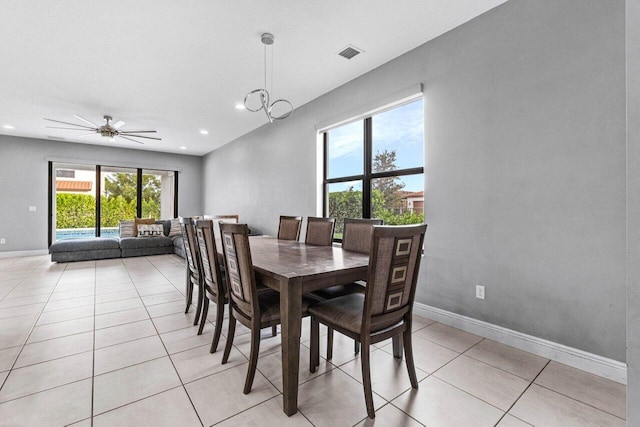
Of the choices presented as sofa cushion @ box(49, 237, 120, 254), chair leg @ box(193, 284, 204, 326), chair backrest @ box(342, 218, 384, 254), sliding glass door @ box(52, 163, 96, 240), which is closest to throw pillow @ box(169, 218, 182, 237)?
sofa cushion @ box(49, 237, 120, 254)

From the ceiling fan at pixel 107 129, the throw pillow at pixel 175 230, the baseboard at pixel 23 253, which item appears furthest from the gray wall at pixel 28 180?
the throw pillow at pixel 175 230

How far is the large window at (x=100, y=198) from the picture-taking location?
666 centimetres

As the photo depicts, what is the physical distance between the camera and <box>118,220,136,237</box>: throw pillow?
6445 millimetres

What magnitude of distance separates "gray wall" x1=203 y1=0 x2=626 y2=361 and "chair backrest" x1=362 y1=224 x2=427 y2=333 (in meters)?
1.11

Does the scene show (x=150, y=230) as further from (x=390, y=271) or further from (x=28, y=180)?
(x=390, y=271)

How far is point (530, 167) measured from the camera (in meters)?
2.08

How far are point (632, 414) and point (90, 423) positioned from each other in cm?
210

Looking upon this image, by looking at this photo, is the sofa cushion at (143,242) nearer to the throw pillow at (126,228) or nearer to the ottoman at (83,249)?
the ottoman at (83,249)

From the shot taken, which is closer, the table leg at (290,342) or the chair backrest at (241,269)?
the table leg at (290,342)

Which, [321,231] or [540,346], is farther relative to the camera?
[321,231]

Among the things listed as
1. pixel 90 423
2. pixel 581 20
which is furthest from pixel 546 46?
pixel 90 423

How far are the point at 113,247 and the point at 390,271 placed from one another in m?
6.47

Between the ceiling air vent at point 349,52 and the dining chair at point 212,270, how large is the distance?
7.01ft

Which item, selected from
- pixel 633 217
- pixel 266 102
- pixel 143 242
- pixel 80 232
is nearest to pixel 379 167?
pixel 266 102
